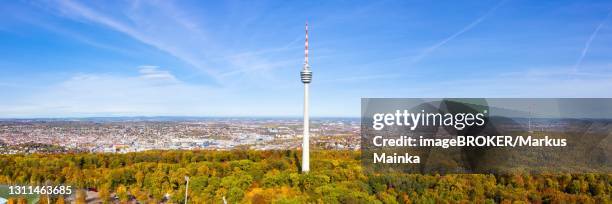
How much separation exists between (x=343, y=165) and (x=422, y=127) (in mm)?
24767

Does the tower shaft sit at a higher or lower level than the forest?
higher

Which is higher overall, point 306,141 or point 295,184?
point 306,141

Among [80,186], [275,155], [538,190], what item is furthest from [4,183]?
[538,190]

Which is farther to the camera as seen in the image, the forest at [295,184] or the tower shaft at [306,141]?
the tower shaft at [306,141]

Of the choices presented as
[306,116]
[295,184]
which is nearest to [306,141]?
[306,116]

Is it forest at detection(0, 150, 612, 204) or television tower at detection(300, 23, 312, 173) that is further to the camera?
television tower at detection(300, 23, 312, 173)

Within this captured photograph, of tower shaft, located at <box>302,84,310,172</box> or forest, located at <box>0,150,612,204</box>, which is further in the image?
tower shaft, located at <box>302,84,310,172</box>

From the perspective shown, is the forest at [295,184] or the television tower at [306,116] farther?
the television tower at [306,116]

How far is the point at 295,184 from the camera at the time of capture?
42.7m

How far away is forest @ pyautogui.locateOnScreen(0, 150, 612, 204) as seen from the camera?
120 ft

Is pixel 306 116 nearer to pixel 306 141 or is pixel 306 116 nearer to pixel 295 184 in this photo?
pixel 306 141

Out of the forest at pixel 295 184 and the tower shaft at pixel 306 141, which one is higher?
the tower shaft at pixel 306 141

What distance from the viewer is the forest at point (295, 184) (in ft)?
120

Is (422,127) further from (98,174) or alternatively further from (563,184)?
(98,174)
